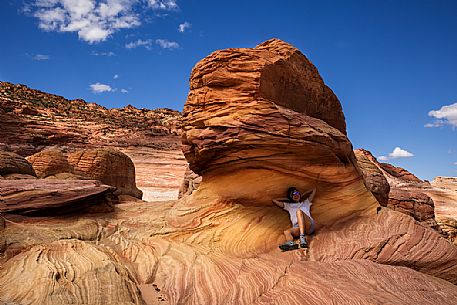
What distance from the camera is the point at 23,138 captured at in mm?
43312

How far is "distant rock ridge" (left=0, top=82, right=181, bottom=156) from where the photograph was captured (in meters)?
44.2

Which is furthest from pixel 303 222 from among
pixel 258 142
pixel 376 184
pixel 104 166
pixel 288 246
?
pixel 104 166

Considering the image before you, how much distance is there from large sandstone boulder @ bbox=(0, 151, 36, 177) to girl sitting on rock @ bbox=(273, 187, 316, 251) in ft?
22.3

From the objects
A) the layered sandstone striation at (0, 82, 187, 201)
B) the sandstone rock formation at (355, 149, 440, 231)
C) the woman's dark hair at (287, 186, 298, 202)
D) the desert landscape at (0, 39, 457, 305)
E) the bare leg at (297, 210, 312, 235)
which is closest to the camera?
the desert landscape at (0, 39, 457, 305)

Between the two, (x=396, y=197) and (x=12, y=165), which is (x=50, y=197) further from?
(x=396, y=197)

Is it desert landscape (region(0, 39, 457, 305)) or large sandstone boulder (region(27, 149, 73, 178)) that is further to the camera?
large sandstone boulder (region(27, 149, 73, 178))

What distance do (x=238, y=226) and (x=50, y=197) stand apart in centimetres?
371

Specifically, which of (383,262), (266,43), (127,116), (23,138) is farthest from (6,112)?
(383,262)

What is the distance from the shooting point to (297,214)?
23.4 ft

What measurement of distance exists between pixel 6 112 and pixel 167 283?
49966 mm

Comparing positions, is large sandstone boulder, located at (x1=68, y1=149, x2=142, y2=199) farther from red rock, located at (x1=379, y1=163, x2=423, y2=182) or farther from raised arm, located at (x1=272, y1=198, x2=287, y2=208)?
red rock, located at (x1=379, y1=163, x2=423, y2=182)

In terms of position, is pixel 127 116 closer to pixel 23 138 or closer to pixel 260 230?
pixel 23 138

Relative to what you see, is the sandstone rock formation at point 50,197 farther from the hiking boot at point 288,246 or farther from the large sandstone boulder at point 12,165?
the hiking boot at point 288,246

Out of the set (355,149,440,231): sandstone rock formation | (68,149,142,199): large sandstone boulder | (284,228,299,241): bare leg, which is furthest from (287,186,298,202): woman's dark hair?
(68,149,142,199): large sandstone boulder
